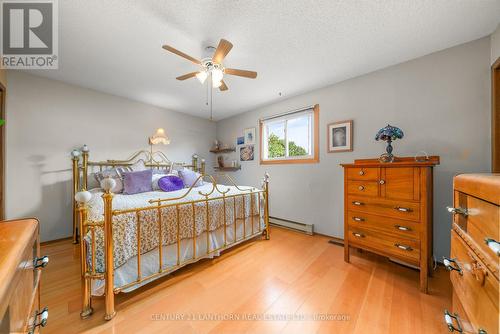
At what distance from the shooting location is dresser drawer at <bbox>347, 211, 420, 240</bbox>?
1609 mm

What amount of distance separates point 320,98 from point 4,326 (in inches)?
129

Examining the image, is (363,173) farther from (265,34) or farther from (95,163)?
(95,163)

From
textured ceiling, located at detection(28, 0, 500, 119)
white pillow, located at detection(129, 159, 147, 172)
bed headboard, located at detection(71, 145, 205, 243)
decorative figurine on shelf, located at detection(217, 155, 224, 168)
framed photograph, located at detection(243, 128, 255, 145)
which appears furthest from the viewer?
decorative figurine on shelf, located at detection(217, 155, 224, 168)

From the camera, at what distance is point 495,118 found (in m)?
1.63

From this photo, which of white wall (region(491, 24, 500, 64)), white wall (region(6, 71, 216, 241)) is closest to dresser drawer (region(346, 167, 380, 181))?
white wall (region(491, 24, 500, 64))

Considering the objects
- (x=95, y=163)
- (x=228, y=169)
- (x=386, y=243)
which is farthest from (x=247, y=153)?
(x=386, y=243)

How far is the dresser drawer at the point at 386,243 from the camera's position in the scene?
63.1 inches

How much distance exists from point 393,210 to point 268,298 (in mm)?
1402

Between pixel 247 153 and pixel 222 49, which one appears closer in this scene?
pixel 222 49

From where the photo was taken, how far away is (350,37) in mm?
1734

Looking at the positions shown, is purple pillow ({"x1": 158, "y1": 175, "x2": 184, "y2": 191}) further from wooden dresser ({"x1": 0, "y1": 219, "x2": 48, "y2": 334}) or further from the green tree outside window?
wooden dresser ({"x1": 0, "y1": 219, "x2": 48, "y2": 334})

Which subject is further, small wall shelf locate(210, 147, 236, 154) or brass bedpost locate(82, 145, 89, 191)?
small wall shelf locate(210, 147, 236, 154)

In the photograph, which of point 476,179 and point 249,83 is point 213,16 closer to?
point 249,83

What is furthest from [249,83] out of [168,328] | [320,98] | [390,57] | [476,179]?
[168,328]
